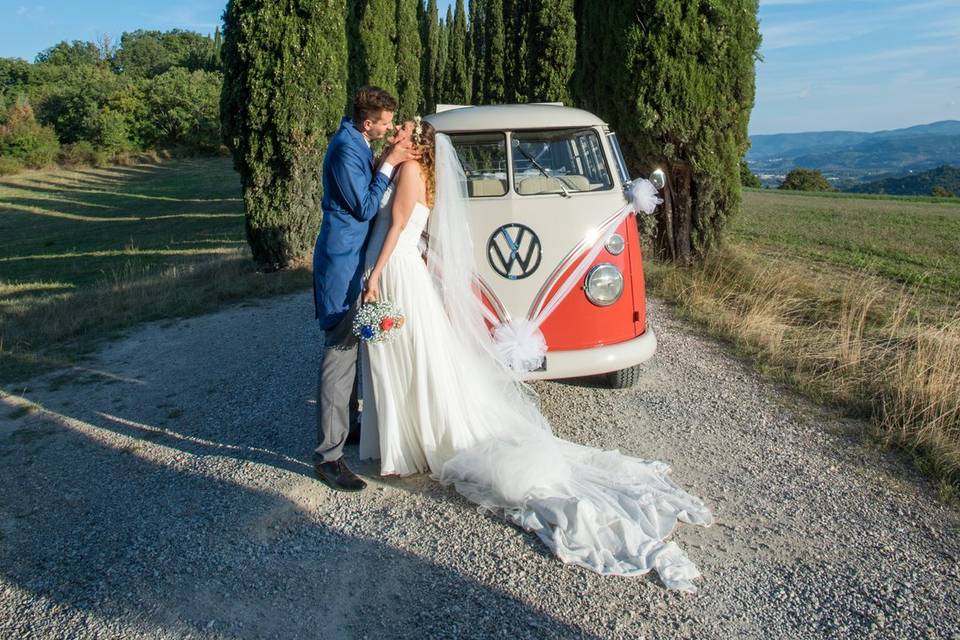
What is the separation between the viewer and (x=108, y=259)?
58.2ft

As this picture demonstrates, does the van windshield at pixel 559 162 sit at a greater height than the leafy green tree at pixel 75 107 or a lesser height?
lesser

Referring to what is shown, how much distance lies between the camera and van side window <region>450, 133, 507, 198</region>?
5.24 m

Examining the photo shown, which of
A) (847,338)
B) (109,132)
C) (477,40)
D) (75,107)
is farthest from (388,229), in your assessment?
(75,107)

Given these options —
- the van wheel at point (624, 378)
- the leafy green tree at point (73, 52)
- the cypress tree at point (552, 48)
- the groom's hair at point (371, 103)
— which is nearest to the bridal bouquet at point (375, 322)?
the groom's hair at point (371, 103)

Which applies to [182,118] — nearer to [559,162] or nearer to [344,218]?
[559,162]

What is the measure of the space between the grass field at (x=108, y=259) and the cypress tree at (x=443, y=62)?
11.6 metres

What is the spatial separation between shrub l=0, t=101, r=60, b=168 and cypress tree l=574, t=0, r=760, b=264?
4917cm

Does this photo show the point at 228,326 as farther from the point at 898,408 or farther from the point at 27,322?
the point at 898,408

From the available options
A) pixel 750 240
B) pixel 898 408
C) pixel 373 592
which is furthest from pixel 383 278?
pixel 750 240

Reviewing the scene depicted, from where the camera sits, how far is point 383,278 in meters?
4.07

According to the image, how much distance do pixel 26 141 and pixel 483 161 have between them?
52.6 m

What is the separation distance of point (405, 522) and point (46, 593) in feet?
5.40

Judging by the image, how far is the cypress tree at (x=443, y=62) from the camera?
38469 millimetres

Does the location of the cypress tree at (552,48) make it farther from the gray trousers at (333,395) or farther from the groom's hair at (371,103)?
the gray trousers at (333,395)
